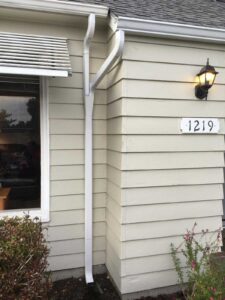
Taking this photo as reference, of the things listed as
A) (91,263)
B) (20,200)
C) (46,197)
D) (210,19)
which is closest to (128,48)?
(210,19)

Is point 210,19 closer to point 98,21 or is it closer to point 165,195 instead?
point 98,21

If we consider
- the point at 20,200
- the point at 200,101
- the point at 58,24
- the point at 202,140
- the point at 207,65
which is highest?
the point at 58,24

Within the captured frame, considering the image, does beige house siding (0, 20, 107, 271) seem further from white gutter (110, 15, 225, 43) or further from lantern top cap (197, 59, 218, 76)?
lantern top cap (197, 59, 218, 76)

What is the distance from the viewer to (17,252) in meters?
2.29

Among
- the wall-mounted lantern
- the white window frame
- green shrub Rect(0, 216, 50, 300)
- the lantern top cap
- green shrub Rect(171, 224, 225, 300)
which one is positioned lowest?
green shrub Rect(171, 224, 225, 300)

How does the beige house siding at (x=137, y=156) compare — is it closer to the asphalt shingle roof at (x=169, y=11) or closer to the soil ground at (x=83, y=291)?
the soil ground at (x=83, y=291)

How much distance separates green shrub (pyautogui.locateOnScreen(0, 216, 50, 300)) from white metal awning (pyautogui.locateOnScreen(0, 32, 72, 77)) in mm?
1431

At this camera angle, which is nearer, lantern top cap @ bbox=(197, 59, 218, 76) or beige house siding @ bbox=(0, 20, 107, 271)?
lantern top cap @ bbox=(197, 59, 218, 76)

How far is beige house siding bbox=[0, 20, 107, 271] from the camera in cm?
331

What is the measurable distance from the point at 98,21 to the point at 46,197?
6.65ft

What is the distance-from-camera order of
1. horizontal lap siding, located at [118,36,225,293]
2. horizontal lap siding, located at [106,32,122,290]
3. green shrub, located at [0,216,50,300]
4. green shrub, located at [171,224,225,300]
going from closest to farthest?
green shrub, located at [0,216,50,300] < green shrub, located at [171,224,225,300] < horizontal lap siding, located at [118,36,225,293] < horizontal lap siding, located at [106,32,122,290]

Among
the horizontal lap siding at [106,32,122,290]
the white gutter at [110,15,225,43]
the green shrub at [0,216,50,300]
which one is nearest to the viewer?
the green shrub at [0,216,50,300]

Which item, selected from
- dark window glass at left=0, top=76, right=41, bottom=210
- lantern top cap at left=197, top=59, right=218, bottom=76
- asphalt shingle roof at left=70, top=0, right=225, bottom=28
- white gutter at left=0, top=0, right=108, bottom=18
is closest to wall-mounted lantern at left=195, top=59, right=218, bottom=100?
lantern top cap at left=197, top=59, right=218, bottom=76

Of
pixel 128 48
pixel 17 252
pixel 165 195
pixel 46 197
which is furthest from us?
pixel 46 197
